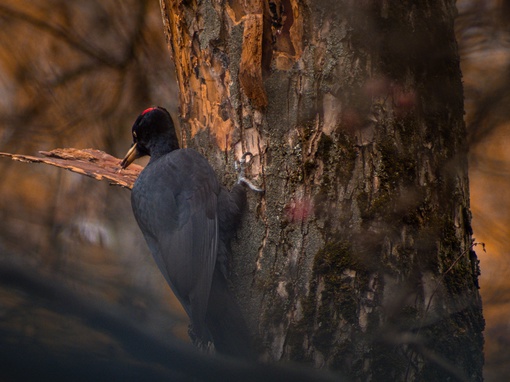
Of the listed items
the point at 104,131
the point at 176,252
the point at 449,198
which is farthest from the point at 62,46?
the point at 449,198

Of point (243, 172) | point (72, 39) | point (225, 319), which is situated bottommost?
point (225, 319)

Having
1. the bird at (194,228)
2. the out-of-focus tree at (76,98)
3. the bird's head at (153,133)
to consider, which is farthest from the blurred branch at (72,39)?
the bird at (194,228)

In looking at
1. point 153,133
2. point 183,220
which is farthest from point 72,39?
point 183,220

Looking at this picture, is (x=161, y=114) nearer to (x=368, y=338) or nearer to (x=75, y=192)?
(x=75, y=192)

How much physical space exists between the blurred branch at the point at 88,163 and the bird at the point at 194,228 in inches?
3.9

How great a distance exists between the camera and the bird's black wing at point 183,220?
169cm

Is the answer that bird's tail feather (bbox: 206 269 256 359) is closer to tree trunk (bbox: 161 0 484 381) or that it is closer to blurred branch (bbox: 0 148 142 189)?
tree trunk (bbox: 161 0 484 381)

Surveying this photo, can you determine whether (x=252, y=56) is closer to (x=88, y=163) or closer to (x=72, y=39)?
(x=88, y=163)

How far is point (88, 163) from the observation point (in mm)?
1858

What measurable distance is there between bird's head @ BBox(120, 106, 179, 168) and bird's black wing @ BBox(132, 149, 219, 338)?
0.20 m

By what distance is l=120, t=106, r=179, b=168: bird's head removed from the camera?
2105 mm

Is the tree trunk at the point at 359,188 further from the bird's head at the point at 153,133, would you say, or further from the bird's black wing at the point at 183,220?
the bird's head at the point at 153,133

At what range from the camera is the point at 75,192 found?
8.79 ft

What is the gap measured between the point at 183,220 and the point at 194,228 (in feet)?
0.16
